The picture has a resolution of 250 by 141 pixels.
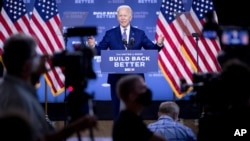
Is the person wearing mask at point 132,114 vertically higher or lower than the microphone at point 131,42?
higher

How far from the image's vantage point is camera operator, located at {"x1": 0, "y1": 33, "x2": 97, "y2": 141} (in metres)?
3.21

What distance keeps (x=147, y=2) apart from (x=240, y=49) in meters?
6.33

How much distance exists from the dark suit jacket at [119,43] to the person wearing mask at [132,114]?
4.70m

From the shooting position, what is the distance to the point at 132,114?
350 centimetres

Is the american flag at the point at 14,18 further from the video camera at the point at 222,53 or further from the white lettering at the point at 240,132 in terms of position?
the white lettering at the point at 240,132

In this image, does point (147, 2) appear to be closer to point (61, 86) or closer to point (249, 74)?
point (61, 86)

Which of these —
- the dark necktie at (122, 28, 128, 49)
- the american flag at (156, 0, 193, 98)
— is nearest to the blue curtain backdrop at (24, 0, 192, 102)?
the american flag at (156, 0, 193, 98)

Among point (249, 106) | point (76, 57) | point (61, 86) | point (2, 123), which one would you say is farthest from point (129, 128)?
point (61, 86)

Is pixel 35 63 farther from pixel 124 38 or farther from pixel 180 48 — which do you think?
pixel 180 48

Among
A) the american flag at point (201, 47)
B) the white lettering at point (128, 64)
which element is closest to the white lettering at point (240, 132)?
the white lettering at point (128, 64)

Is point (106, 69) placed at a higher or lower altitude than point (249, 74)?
lower

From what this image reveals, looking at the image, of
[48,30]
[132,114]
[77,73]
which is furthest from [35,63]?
[48,30]

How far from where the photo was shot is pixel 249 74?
9.91 ft

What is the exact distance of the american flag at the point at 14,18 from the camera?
934 centimetres
